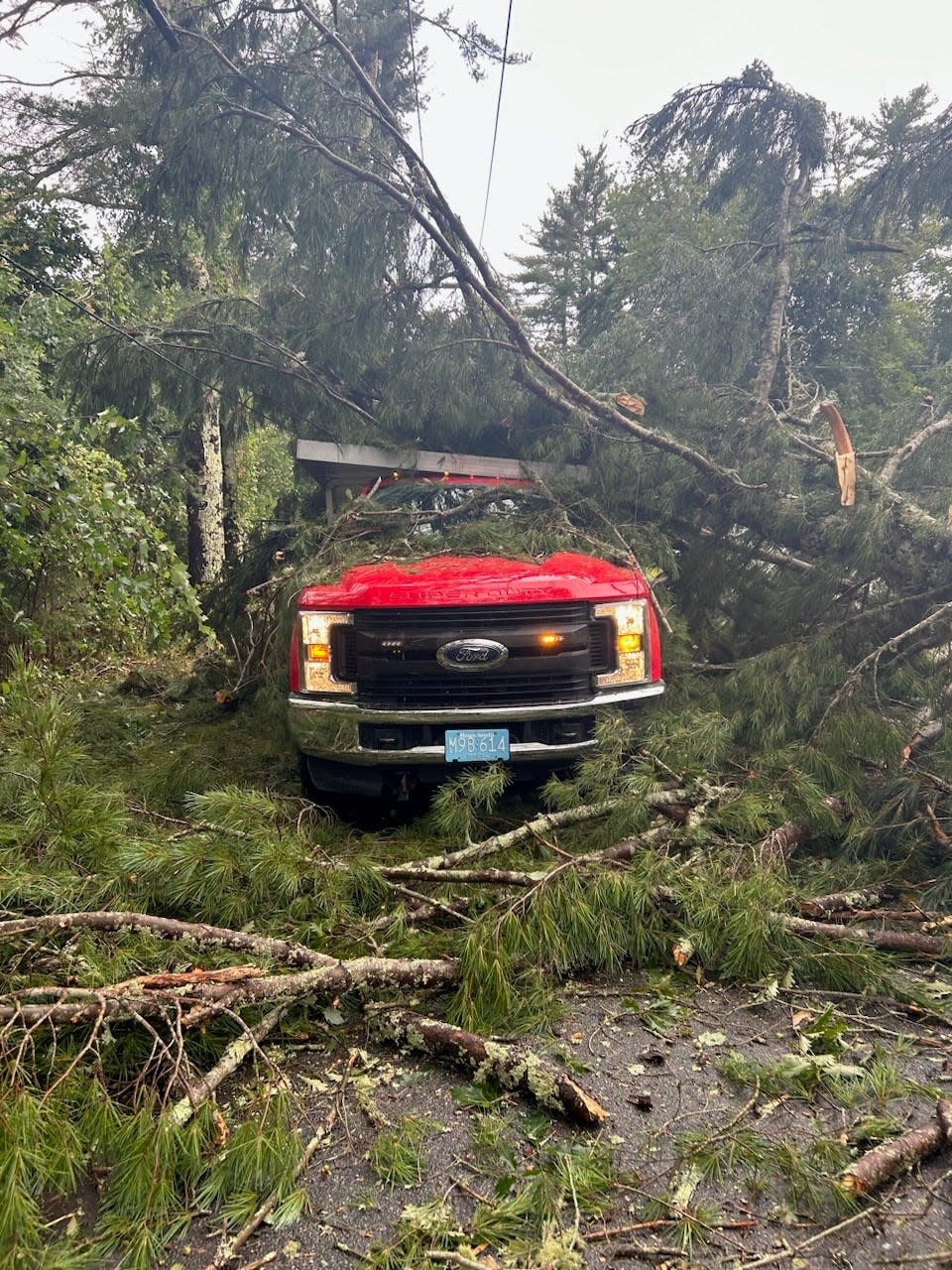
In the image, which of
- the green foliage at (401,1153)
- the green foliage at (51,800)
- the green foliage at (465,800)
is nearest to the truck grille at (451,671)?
the green foliage at (465,800)

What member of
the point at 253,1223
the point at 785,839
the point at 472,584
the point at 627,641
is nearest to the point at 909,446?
the point at 627,641

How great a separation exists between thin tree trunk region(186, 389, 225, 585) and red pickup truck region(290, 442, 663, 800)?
7.69m

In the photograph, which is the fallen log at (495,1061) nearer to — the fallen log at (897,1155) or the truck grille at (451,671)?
the fallen log at (897,1155)

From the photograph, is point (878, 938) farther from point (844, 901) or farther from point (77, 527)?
point (77, 527)

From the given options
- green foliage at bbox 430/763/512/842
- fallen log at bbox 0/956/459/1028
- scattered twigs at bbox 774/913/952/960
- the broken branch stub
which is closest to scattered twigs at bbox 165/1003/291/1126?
fallen log at bbox 0/956/459/1028

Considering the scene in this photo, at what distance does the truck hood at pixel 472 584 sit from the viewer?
3.38m

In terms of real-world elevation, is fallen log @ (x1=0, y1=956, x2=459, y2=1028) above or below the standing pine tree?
below

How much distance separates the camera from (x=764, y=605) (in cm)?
480

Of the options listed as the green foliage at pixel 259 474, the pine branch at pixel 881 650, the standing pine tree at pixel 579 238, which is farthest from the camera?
the standing pine tree at pixel 579 238

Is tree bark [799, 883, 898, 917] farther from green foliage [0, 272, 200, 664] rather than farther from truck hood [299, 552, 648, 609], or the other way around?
green foliage [0, 272, 200, 664]

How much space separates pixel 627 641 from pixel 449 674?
33.9 inches

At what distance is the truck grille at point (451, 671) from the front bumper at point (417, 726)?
0.17 ft

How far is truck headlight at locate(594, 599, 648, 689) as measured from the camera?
3.54 meters

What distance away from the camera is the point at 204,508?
1090cm
